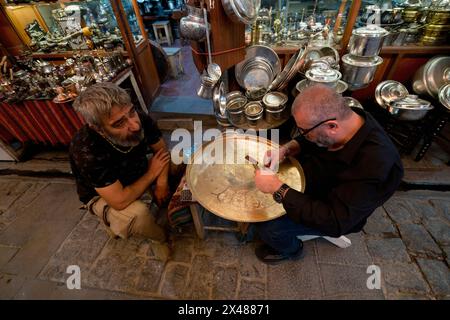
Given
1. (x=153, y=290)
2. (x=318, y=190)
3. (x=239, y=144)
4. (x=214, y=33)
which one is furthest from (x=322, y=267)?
(x=214, y=33)

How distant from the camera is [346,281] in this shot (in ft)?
6.56

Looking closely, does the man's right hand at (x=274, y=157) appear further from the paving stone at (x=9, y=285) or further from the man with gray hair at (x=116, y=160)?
the paving stone at (x=9, y=285)

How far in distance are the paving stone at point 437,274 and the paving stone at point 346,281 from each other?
532 millimetres

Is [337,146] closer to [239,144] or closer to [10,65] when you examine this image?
[239,144]

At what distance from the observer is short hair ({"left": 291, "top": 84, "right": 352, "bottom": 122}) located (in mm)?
1225

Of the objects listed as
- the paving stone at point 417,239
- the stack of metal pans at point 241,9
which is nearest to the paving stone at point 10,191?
the stack of metal pans at point 241,9

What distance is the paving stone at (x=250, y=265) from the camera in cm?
210

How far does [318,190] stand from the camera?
1.75 metres

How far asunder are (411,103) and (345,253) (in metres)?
2.03

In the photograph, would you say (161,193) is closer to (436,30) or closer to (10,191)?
(10,191)

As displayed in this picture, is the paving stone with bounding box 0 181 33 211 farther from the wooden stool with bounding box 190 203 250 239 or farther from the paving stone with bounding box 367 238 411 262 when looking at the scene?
the paving stone with bounding box 367 238 411 262

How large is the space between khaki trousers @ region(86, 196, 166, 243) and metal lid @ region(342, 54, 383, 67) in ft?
9.63

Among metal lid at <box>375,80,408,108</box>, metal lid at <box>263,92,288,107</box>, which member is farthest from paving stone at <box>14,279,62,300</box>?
metal lid at <box>375,80,408,108</box>
